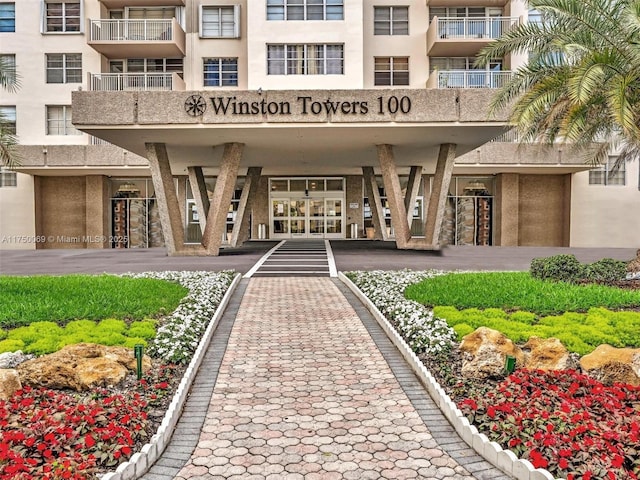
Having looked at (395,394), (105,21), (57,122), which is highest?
(105,21)

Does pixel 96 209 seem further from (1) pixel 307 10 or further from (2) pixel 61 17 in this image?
(1) pixel 307 10

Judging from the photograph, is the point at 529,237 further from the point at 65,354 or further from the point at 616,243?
the point at 65,354

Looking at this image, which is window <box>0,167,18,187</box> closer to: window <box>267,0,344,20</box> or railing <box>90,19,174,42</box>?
railing <box>90,19,174,42</box>

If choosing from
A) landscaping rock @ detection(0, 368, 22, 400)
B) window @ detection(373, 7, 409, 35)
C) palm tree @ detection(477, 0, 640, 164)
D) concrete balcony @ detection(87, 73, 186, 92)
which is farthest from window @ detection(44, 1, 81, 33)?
landscaping rock @ detection(0, 368, 22, 400)

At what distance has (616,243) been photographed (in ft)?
104

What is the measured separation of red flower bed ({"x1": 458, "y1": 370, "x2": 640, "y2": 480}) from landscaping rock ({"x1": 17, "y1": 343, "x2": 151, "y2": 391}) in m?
3.90

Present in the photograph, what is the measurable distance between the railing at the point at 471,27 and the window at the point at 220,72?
11544 mm

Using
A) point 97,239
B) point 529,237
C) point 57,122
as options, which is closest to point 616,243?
point 529,237

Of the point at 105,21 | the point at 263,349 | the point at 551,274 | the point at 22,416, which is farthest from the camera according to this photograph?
the point at 105,21

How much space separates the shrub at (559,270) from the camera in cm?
1303

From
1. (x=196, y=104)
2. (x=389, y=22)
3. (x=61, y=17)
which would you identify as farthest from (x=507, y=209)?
(x=61, y=17)

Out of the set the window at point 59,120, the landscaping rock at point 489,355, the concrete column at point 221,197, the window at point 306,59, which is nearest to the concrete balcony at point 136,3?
the window at point 59,120

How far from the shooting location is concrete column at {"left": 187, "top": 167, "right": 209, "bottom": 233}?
1094 inches

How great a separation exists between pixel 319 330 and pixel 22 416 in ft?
15.4
